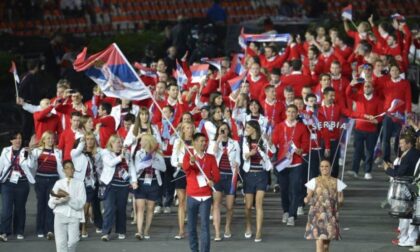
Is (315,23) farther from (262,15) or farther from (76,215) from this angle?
(76,215)

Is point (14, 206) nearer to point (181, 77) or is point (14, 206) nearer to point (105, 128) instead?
point (105, 128)

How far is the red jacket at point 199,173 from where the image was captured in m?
22.2

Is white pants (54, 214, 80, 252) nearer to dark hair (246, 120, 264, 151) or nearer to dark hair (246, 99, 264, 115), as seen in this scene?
dark hair (246, 120, 264, 151)

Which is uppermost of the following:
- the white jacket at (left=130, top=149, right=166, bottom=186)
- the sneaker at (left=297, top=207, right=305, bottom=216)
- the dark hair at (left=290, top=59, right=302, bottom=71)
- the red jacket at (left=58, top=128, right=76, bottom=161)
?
the dark hair at (left=290, top=59, right=302, bottom=71)

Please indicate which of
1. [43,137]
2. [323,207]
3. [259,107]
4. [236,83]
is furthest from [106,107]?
[323,207]

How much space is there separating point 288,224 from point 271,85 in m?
2.82

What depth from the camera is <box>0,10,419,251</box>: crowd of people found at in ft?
72.7

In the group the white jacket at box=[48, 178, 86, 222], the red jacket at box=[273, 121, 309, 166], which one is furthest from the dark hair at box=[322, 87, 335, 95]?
the white jacket at box=[48, 178, 86, 222]

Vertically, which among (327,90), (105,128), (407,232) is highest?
(327,90)

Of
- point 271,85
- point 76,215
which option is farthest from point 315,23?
point 76,215

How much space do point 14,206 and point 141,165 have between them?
6.94 feet

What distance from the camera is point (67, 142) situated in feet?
80.5

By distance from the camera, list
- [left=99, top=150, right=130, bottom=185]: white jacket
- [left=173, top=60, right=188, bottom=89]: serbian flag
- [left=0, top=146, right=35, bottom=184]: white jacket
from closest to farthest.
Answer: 1. [left=99, top=150, right=130, bottom=185]: white jacket
2. [left=0, top=146, right=35, bottom=184]: white jacket
3. [left=173, top=60, right=188, bottom=89]: serbian flag

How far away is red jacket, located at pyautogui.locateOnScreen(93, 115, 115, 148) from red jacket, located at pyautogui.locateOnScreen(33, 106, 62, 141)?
0.65 meters
